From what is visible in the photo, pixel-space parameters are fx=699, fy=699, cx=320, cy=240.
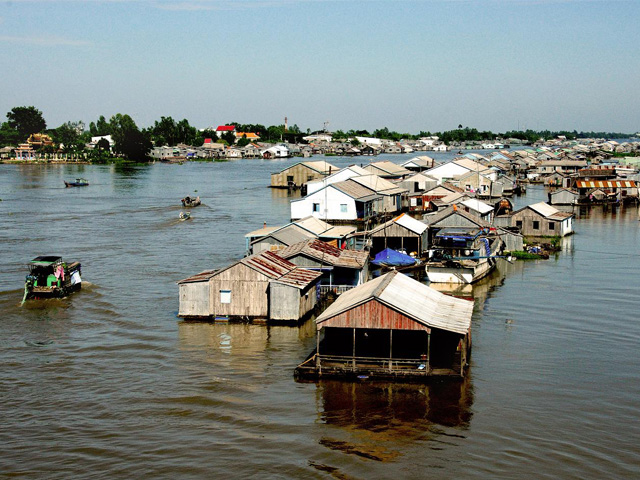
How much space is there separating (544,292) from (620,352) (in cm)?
716

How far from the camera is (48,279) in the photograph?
25812 millimetres

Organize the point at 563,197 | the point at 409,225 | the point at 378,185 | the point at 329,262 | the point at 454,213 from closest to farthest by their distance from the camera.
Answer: the point at 329,262 < the point at 409,225 < the point at 454,213 < the point at 378,185 < the point at 563,197

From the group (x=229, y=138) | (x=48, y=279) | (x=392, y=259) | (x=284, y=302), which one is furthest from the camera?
(x=229, y=138)

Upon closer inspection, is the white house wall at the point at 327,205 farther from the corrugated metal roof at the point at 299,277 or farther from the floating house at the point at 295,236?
the corrugated metal roof at the point at 299,277

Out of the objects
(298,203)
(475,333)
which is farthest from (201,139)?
(475,333)

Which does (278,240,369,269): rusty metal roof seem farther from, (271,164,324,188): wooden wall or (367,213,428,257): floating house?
(271,164,324,188): wooden wall

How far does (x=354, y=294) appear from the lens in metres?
19.0

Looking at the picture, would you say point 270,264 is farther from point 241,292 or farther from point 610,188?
point 610,188

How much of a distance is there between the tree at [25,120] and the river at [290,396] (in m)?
155

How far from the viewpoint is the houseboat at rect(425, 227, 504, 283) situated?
1072 inches

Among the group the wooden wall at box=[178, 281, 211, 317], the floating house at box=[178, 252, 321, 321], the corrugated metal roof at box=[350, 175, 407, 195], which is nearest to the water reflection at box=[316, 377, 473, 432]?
the floating house at box=[178, 252, 321, 321]

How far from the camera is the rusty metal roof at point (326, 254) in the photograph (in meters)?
24.8

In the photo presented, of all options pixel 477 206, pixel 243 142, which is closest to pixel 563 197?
pixel 477 206

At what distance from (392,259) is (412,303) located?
11720mm
